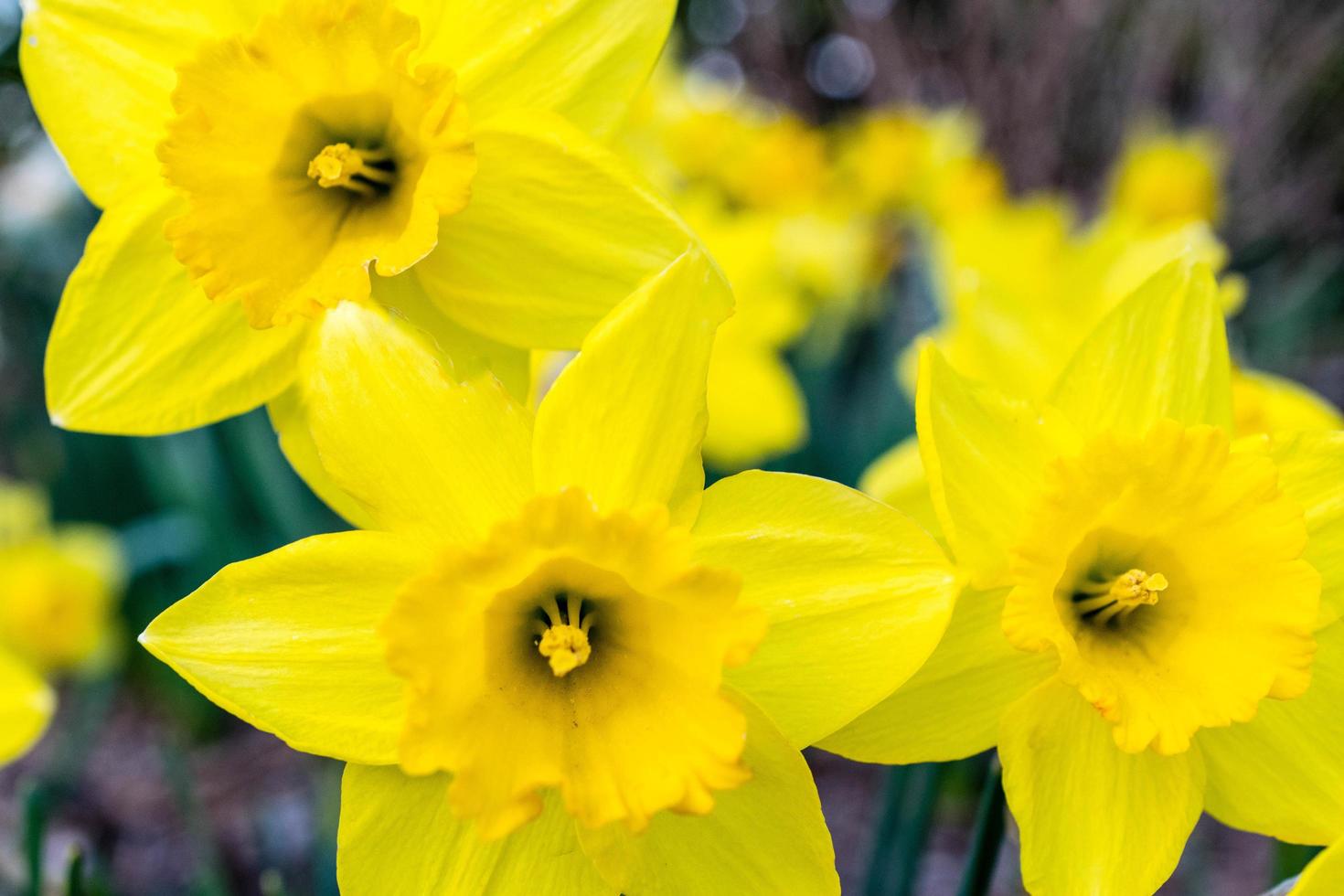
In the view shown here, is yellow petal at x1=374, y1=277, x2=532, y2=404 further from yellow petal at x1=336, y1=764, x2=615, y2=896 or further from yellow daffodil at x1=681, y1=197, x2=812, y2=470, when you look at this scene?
yellow daffodil at x1=681, y1=197, x2=812, y2=470

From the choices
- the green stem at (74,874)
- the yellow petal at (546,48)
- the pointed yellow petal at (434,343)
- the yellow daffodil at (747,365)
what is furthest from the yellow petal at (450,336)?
the yellow daffodil at (747,365)

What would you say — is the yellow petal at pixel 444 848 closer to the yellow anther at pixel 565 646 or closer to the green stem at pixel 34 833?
the yellow anther at pixel 565 646

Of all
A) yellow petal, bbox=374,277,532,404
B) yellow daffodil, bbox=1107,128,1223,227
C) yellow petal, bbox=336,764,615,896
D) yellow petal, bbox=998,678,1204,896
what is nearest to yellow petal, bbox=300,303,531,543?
yellow petal, bbox=374,277,532,404

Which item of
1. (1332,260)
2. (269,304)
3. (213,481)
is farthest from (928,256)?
(269,304)

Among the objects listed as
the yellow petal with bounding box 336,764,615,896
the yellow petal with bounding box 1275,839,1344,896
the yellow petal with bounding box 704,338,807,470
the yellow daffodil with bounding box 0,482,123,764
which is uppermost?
the yellow petal with bounding box 704,338,807,470

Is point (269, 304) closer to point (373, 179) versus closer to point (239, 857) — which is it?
point (373, 179)

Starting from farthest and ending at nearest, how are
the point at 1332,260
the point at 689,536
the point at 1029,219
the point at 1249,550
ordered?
the point at 1332,260, the point at 1029,219, the point at 1249,550, the point at 689,536

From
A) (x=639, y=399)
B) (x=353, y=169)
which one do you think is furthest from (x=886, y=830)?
(x=353, y=169)
